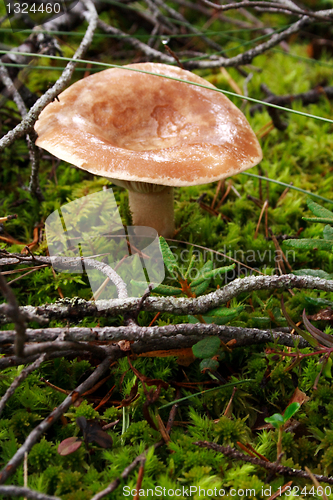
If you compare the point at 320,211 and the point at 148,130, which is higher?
the point at 148,130

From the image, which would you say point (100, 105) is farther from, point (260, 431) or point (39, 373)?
point (260, 431)

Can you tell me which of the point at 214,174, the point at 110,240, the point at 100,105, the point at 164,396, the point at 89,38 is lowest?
the point at 164,396

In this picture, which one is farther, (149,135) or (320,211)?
(149,135)

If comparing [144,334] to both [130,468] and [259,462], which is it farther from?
[259,462]

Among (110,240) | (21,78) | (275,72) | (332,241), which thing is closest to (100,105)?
(110,240)

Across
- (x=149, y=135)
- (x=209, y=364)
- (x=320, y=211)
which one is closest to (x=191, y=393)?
(x=209, y=364)

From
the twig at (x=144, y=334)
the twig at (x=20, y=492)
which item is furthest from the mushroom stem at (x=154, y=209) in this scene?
the twig at (x=20, y=492)

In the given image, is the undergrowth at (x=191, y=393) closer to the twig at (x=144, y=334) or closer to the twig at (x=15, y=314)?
the twig at (x=144, y=334)
